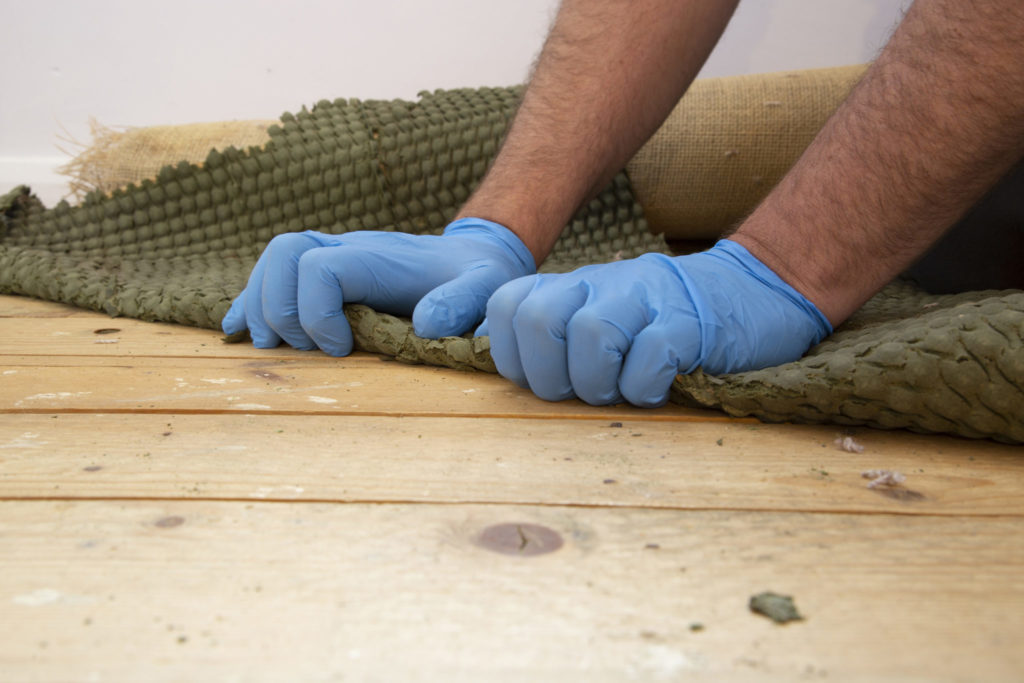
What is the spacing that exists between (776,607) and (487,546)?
14 cm

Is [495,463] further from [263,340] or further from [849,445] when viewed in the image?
[263,340]

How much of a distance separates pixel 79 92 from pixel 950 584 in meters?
2.07

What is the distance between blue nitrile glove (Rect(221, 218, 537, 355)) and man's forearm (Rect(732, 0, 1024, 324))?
0.93 feet

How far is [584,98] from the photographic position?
3.29 feet

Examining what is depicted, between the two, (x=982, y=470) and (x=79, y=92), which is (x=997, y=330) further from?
(x=79, y=92)

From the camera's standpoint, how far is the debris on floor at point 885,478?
0.47 metres

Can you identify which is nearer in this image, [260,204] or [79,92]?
[260,204]

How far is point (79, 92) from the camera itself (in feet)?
6.17

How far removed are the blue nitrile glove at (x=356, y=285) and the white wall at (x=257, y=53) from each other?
3.41 feet

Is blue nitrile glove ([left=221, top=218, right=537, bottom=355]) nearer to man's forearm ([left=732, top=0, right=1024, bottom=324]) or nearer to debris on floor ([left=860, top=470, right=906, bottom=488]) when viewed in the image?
man's forearm ([left=732, top=0, right=1024, bottom=324])

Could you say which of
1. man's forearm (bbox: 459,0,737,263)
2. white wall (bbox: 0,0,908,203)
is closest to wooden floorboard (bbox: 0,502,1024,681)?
man's forearm (bbox: 459,0,737,263)

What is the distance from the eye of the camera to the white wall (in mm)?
1771

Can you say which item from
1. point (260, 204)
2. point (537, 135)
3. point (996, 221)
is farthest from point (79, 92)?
point (996, 221)

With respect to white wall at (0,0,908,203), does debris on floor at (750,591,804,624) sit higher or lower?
lower
